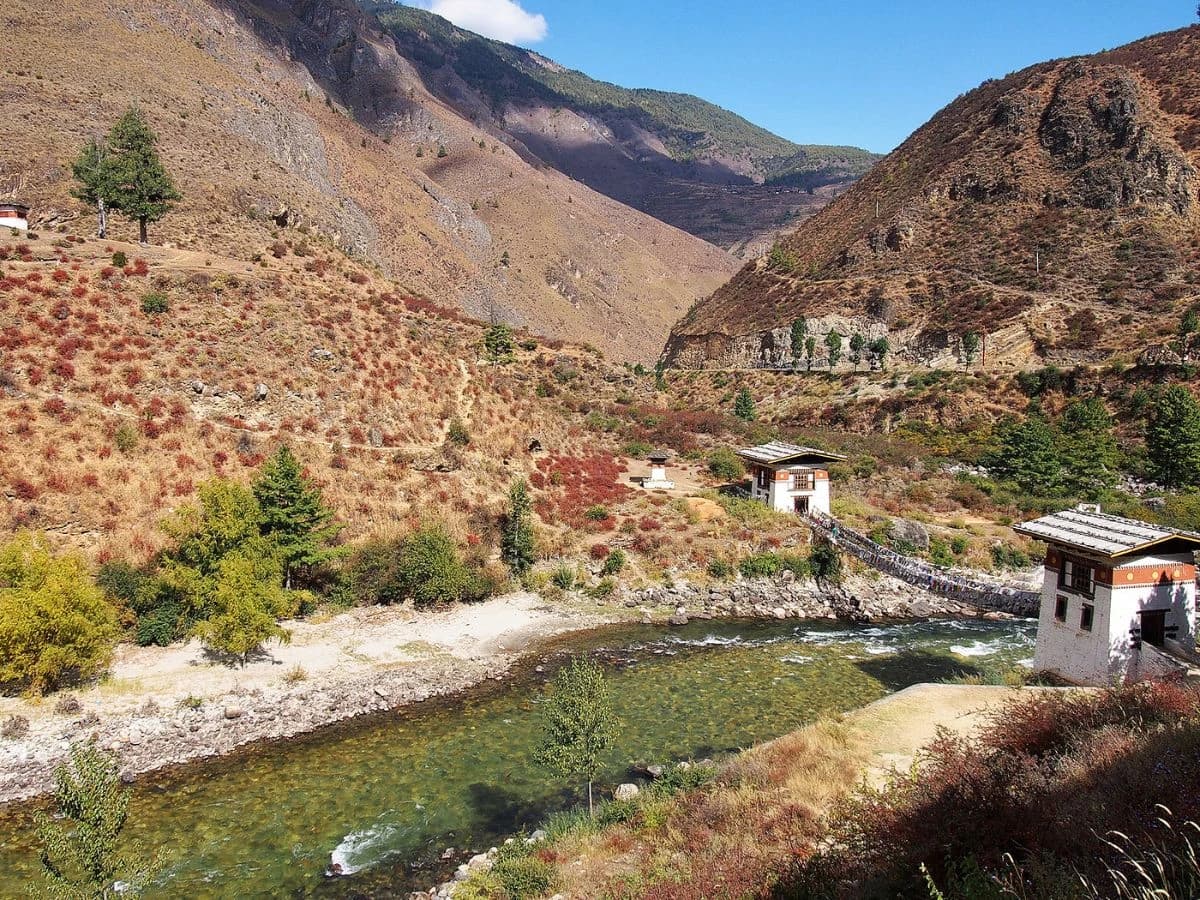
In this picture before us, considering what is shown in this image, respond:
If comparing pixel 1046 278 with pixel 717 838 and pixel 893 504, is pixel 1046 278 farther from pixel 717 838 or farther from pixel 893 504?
pixel 717 838

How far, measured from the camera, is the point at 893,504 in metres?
40.8

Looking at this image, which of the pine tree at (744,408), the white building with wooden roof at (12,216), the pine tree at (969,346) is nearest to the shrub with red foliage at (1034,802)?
the white building with wooden roof at (12,216)

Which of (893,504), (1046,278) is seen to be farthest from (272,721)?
(1046,278)

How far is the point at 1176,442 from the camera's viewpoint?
4141cm

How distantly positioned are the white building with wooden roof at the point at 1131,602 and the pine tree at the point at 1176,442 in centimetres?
2980

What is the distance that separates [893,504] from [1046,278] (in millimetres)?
42975

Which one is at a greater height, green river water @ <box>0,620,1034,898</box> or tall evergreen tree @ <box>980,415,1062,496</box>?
tall evergreen tree @ <box>980,415,1062,496</box>

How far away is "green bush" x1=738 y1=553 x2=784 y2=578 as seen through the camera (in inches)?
1234

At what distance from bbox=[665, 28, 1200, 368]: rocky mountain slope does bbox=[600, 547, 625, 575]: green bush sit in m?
47.1

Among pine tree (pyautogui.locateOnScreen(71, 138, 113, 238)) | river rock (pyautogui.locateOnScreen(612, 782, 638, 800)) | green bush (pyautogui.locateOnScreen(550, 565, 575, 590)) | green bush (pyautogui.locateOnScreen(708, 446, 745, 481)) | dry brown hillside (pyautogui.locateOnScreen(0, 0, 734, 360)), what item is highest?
dry brown hillside (pyautogui.locateOnScreen(0, 0, 734, 360))

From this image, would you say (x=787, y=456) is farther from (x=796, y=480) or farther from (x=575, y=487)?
(x=575, y=487)

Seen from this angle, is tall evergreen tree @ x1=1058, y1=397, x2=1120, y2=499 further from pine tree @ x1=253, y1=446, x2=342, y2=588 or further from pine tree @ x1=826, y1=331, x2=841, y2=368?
pine tree @ x1=253, y1=446, x2=342, y2=588

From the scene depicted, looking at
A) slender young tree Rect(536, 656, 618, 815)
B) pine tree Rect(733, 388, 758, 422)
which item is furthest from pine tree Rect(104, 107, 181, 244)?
pine tree Rect(733, 388, 758, 422)

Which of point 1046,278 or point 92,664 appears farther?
point 1046,278
